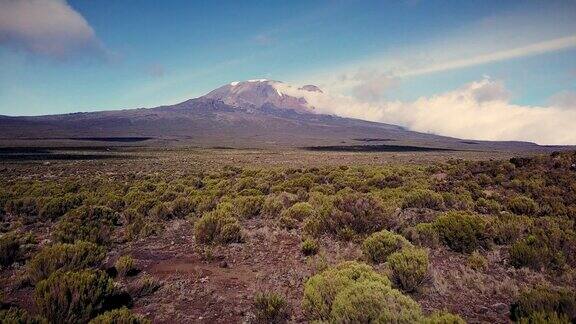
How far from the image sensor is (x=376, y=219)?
11562 millimetres

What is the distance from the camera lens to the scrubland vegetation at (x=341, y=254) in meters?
5.85

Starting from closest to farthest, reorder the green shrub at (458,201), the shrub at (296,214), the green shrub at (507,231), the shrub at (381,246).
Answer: the shrub at (381,246) → the green shrub at (507,231) → the shrub at (296,214) → the green shrub at (458,201)

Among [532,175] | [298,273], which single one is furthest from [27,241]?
[532,175]

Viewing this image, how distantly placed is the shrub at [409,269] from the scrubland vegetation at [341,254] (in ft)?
0.09

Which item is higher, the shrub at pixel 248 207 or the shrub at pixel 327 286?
the shrub at pixel 327 286

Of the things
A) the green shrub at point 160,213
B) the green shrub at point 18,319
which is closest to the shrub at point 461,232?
the green shrub at point 18,319

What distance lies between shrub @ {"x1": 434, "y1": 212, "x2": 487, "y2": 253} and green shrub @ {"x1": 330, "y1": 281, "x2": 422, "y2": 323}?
5.20 meters

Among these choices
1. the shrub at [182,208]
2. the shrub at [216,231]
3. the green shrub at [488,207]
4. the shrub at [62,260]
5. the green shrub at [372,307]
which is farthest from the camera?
the shrub at [182,208]

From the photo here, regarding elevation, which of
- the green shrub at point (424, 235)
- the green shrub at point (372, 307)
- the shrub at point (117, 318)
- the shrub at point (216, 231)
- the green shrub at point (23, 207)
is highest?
the green shrub at point (372, 307)

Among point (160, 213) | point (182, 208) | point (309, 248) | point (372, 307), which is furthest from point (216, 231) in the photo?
point (372, 307)

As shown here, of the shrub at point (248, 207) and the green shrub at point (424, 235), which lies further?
the shrub at point (248, 207)

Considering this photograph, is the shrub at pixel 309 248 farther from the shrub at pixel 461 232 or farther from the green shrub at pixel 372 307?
the green shrub at pixel 372 307

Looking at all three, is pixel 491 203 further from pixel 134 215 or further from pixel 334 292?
pixel 134 215

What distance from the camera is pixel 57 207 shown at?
1541 cm
